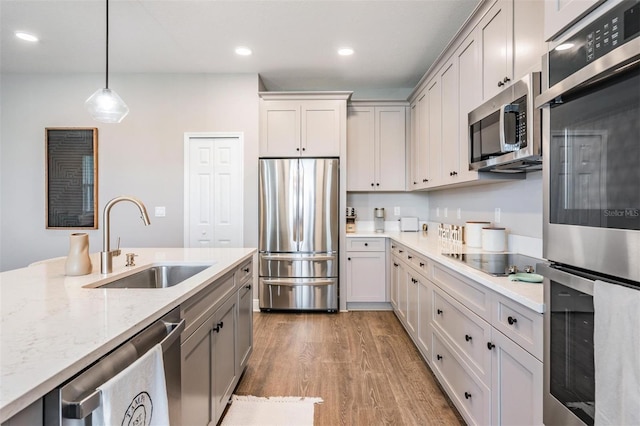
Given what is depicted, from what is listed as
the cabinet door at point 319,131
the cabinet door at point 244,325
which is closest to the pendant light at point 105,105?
the cabinet door at point 244,325

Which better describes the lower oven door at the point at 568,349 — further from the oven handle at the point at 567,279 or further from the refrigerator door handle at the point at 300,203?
the refrigerator door handle at the point at 300,203

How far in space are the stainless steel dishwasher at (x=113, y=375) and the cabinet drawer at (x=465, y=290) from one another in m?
1.33

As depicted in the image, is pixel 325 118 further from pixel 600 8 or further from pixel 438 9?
pixel 600 8

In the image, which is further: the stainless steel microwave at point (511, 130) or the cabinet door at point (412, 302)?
the cabinet door at point (412, 302)

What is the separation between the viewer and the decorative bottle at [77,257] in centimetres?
151

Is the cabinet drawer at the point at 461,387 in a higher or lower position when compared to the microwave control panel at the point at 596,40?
lower

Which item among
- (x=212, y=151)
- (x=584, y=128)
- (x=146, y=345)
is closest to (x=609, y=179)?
(x=584, y=128)

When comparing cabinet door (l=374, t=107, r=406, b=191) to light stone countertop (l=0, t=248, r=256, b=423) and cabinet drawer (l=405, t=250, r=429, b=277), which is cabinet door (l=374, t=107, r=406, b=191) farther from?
light stone countertop (l=0, t=248, r=256, b=423)

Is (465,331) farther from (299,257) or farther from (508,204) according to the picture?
(299,257)

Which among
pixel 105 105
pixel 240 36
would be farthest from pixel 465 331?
pixel 240 36

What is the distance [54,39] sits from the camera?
3133 millimetres

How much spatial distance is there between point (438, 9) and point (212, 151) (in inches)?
109

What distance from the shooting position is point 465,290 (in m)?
1.73

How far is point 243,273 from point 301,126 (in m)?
2.23
